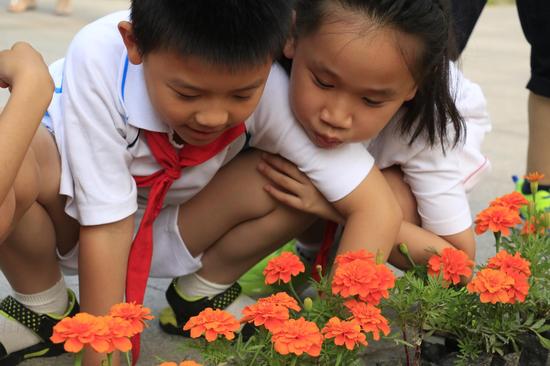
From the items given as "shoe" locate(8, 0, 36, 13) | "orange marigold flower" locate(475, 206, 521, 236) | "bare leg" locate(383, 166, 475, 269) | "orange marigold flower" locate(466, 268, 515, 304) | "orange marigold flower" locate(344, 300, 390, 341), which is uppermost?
"orange marigold flower" locate(344, 300, 390, 341)

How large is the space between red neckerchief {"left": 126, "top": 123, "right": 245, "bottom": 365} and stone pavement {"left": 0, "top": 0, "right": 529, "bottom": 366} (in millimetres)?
204

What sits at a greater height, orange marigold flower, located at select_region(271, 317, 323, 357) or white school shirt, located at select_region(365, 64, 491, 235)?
orange marigold flower, located at select_region(271, 317, 323, 357)

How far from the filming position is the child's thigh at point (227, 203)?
2451 millimetres

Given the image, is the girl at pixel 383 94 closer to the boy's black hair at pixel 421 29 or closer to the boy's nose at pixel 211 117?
the boy's black hair at pixel 421 29

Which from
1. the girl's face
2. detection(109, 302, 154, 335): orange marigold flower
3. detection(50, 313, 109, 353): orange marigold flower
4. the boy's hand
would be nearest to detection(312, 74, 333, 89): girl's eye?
the girl's face

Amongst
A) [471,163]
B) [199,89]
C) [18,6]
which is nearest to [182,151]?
[199,89]

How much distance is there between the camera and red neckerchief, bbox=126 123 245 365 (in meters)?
2.21

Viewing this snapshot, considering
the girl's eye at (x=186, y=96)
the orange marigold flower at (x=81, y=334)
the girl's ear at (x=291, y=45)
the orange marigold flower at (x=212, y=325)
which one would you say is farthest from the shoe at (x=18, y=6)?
the orange marigold flower at (x=81, y=334)

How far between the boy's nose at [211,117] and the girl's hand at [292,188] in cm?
47

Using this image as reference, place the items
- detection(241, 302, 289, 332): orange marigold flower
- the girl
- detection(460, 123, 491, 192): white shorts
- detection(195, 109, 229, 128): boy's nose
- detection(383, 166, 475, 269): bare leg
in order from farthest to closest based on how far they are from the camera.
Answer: detection(460, 123, 491, 192): white shorts < detection(383, 166, 475, 269): bare leg < the girl < detection(195, 109, 229, 128): boy's nose < detection(241, 302, 289, 332): orange marigold flower

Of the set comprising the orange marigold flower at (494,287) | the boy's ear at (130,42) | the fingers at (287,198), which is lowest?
the fingers at (287,198)

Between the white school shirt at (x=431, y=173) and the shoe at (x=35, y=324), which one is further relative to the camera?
the white school shirt at (x=431, y=173)

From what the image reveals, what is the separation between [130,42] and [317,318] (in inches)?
28.2

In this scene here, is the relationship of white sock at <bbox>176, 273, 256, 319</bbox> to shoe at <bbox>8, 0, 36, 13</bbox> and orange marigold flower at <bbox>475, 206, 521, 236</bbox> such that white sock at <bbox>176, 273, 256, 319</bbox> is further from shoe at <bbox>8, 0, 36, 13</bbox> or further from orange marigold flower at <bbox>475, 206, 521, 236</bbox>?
shoe at <bbox>8, 0, 36, 13</bbox>
